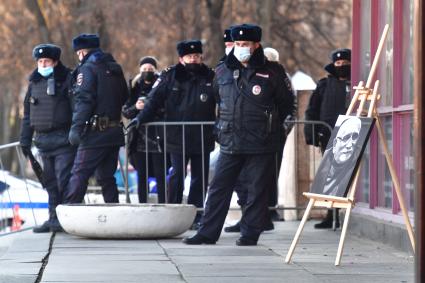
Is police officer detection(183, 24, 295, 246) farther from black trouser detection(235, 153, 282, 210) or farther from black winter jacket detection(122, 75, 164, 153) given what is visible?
black winter jacket detection(122, 75, 164, 153)

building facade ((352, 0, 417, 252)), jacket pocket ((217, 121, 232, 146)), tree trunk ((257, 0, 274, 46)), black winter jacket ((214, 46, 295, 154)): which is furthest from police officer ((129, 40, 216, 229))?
tree trunk ((257, 0, 274, 46))

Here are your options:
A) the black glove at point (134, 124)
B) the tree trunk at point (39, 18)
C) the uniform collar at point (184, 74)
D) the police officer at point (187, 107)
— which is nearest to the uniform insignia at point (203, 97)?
the police officer at point (187, 107)

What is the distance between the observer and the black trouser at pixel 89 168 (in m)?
13.5

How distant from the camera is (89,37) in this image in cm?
1363

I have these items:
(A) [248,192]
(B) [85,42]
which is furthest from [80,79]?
(A) [248,192]

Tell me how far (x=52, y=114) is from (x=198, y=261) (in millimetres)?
3910

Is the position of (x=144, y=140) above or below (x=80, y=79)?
below

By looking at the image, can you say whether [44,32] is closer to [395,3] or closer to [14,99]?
[14,99]

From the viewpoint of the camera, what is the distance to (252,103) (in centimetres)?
1154

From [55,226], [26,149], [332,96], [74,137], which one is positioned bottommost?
[55,226]

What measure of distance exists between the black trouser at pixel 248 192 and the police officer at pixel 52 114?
2.38 m

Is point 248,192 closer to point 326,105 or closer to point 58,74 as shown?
point 326,105

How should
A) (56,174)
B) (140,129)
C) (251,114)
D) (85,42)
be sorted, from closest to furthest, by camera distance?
1. (251,114)
2. (85,42)
3. (56,174)
4. (140,129)

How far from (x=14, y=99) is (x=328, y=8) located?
13.2 metres
